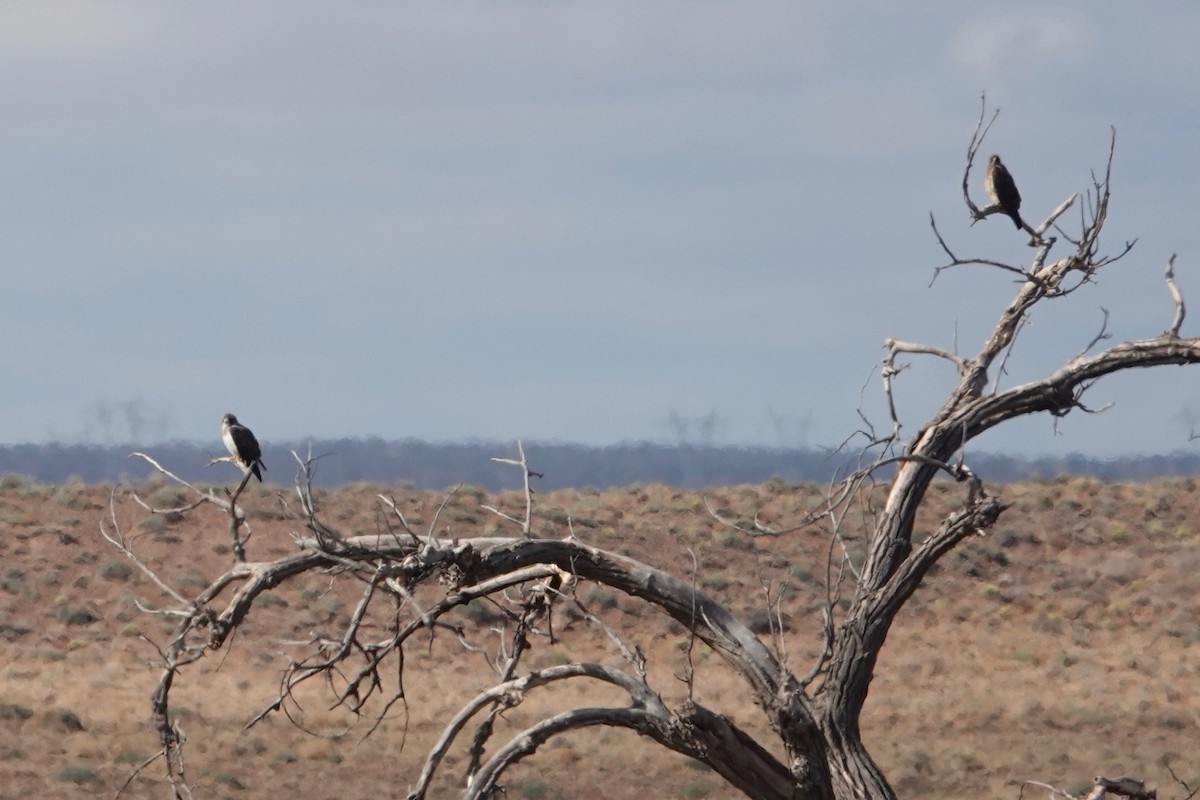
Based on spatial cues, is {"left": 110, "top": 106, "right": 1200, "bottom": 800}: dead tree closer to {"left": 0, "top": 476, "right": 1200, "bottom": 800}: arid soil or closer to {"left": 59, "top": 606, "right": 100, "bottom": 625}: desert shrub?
{"left": 0, "top": 476, "right": 1200, "bottom": 800}: arid soil

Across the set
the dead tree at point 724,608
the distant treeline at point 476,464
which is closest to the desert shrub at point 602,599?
the dead tree at point 724,608

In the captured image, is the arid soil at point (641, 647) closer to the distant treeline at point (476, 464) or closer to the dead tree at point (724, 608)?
the dead tree at point (724, 608)

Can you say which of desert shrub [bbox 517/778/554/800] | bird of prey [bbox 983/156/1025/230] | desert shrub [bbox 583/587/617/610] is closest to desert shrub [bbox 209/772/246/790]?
desert shrub [bbox 517/778/554/800]

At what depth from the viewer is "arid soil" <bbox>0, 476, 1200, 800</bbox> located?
24000 millimetres

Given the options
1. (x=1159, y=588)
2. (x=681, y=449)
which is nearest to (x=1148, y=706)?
(x=1159, y=588)

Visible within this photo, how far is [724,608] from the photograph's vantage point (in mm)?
6863

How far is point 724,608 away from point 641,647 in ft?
66.1

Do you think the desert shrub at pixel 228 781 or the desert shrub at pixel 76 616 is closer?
the desert shrub at pixel 228 781

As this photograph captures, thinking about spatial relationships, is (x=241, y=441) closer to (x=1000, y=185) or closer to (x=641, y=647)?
(x=1000, y=185)

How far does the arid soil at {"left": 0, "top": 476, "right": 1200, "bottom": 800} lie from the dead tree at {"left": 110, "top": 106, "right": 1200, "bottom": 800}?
1187 centimetres

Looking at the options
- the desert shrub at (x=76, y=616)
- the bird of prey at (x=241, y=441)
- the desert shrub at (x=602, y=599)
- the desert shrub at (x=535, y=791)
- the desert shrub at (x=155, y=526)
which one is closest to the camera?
the bird of prey at (x=241, y=441)

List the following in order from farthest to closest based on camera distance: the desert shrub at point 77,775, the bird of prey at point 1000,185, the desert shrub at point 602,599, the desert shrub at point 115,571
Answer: the desert shrub at point 115,571 < the desert shrub at point 602,599 < the desert shrub at point 77,775 < the bird of prey at point 1000,185

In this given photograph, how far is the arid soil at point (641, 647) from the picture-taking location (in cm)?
2400

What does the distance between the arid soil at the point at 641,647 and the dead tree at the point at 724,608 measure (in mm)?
11867
